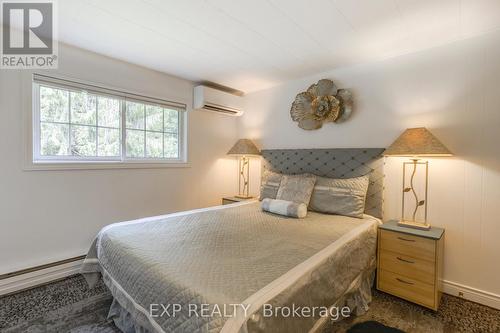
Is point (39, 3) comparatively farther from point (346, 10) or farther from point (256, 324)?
point (256, 324)

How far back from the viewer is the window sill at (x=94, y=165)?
219cm

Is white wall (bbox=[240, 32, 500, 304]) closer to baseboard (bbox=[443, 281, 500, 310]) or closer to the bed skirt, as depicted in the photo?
baseboard (bbox=[443, 281, 500, 310])

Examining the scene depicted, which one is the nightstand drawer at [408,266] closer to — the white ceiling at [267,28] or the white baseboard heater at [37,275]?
the white ceiling at [267,28]

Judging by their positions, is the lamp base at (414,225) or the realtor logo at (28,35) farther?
the lamp base at (414,225)

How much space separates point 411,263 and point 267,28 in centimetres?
221

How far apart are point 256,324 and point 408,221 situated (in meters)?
1.95

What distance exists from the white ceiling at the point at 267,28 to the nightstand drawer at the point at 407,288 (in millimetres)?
2013

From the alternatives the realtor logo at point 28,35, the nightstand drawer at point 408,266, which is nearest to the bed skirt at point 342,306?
the nightstand drawer at point 408,266

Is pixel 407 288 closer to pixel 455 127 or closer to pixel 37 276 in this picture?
pixel 455 127

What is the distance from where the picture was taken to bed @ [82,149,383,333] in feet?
3.34

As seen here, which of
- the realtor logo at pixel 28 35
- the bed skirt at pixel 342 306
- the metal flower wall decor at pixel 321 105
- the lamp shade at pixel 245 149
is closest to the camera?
the bed skirt at pixel 342 306

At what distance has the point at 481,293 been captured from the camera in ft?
6.55

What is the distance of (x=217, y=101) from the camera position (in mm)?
3430

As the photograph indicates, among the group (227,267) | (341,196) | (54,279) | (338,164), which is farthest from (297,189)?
(54,279)
